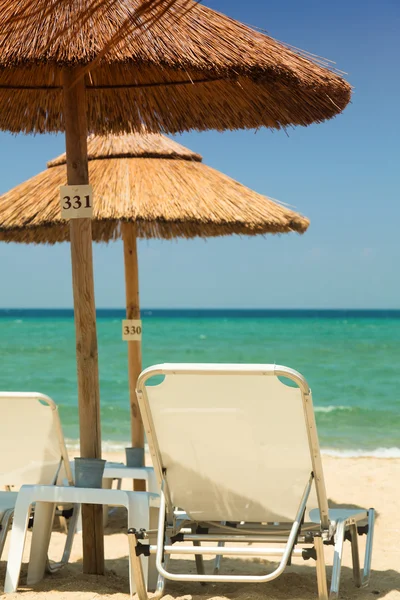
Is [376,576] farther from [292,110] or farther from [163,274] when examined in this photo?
[163,274]

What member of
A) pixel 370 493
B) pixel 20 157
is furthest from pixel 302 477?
pixel 20 157

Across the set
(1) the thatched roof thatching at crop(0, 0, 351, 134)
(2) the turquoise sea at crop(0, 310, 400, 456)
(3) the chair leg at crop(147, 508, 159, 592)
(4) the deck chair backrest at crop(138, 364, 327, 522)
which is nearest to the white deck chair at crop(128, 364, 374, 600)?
(4) the deck chair backrest at crop(138, 364, 327, 522)

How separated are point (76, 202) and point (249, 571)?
6.32 feet

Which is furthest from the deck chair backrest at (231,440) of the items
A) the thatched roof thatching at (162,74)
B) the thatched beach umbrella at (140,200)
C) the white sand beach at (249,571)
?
the thatched beach umbrella at (140,200)

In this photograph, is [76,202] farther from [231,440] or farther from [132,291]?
[132,291]

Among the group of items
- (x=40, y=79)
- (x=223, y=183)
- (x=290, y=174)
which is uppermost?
(x=290, y=174)

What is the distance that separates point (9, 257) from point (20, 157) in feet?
17.8

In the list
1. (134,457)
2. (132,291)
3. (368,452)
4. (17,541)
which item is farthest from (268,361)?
(17,541)

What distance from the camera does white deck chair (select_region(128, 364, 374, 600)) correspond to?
295 cm

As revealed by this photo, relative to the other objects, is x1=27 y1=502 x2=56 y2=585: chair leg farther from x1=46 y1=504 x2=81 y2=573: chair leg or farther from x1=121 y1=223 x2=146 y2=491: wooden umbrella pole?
x1=121 y1=223 x2=146 y2=491: wooden umbrella pole

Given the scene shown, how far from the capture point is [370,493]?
20.6ft

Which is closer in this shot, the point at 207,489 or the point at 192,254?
the point at 207,489

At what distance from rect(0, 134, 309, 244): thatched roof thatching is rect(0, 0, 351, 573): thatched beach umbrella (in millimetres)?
498

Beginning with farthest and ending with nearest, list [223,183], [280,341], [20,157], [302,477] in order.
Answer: [20,157] < [280,341] < [223,183] < [302,477]
